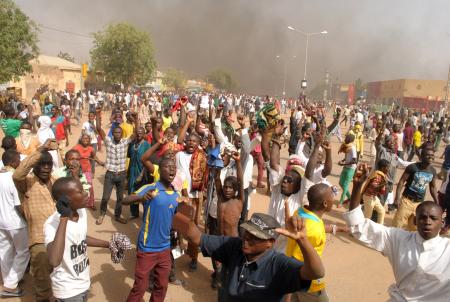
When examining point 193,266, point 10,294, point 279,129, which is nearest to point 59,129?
point 10,294

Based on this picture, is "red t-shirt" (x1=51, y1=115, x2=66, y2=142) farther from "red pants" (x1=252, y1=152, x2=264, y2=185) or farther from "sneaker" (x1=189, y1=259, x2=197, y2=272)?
"sneaker" (x1=189, y1=259, x2=197, y2=272)

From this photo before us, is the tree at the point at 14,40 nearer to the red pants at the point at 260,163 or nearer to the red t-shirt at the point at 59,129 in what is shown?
the red t-shirt at the point at 59,129

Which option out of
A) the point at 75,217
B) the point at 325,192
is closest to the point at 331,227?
the point at 325,192

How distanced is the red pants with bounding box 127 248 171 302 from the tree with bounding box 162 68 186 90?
3136 inches

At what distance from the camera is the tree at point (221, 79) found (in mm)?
85125

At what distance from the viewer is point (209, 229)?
16.0ft

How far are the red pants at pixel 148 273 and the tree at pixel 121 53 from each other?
4133cm

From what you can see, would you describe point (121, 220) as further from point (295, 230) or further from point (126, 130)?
point (295, 230)

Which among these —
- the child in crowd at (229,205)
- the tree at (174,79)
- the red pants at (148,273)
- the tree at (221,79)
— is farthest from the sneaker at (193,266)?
the tree at (221,79)

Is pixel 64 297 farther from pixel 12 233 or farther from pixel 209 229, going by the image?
pixel 209 229

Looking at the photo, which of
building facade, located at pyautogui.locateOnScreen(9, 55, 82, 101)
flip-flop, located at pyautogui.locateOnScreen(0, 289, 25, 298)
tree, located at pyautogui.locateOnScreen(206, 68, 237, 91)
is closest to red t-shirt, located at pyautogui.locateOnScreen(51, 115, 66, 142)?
flip-flop, located at pyautogui.locateOnScreen(0, 289, 25, 298)

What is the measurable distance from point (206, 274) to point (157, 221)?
177 cm

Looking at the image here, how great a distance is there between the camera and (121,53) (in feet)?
139

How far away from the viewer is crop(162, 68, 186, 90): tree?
82.6 meters
